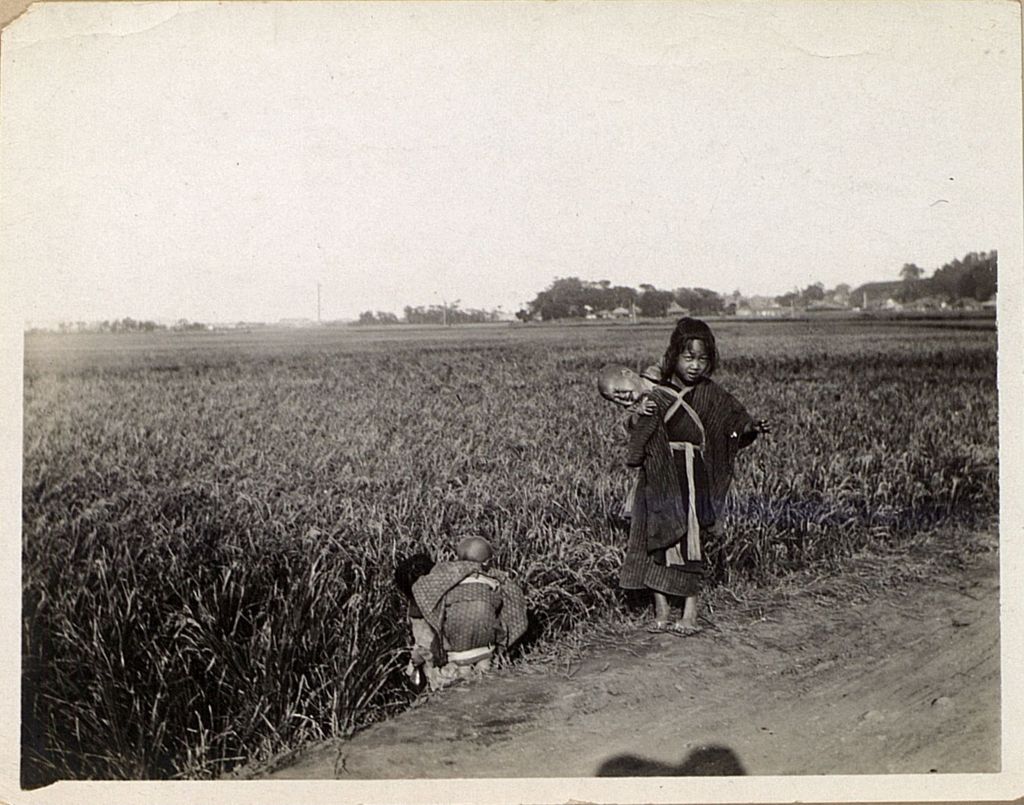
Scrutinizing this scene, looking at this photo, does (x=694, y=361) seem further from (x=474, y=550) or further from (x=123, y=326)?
(x=123, y=326)

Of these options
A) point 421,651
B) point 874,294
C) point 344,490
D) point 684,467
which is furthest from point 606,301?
point 421,651

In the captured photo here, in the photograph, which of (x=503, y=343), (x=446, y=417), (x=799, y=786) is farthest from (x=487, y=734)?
(x=503, y=343)

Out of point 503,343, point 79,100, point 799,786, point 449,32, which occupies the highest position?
point 449,32

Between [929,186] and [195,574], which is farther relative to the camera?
[929,186]

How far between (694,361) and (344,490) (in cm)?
197

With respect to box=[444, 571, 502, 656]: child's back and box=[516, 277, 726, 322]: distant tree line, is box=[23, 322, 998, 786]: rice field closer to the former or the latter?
box=[516, 277, 726, 322]: distant tree line

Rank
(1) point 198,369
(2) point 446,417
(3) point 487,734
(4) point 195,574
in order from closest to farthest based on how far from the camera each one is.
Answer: (3) point 487,734 → (4) point 195,574 → (1) point 198,369 → (2) point 446,417

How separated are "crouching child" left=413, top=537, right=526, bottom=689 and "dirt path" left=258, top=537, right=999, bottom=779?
0.40 feet

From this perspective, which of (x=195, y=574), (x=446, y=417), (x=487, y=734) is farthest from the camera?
(x=446, y=417)

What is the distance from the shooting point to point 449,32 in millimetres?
5059

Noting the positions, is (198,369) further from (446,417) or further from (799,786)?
(799,786)

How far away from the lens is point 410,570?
16.5ft

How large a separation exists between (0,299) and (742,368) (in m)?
4.59

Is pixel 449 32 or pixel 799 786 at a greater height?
pixel 449 32
